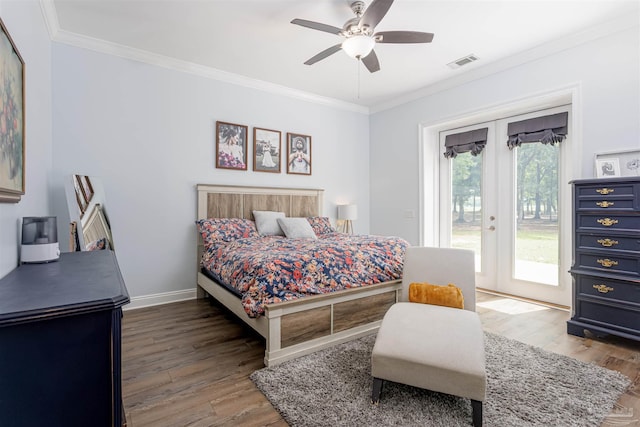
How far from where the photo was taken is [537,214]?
373cm

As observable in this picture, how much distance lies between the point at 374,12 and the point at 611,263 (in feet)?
8.96

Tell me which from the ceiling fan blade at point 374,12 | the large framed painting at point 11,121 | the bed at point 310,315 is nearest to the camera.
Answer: the large framed painting at point 11,121

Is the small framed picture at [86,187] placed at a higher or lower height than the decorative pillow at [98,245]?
higher

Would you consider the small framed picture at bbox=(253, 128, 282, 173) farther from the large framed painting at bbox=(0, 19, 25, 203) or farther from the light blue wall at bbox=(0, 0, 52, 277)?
the large framed painting at bbox=(0, 19, 25, 203)

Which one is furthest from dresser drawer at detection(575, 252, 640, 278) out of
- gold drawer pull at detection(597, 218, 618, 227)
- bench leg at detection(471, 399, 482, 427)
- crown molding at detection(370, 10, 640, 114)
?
crown molding at detection(370, 10, 640, 114)

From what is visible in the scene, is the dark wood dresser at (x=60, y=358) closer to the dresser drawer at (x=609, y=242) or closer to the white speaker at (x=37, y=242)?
the white speaker at (x=37, y=242)

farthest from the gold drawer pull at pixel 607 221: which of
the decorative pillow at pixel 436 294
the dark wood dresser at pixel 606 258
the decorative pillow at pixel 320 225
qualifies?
the decorative pillow at pixel 320 225

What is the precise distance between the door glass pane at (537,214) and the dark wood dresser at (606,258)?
37.9 inches

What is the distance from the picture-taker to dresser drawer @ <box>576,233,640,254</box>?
2.44m

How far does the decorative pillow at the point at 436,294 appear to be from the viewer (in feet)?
7.38

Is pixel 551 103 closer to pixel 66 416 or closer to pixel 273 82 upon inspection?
pixel 273 82

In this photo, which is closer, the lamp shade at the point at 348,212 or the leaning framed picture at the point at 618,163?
the leaning framed picture at the point at 618,163

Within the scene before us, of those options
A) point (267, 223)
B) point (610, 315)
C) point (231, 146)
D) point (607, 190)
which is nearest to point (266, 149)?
point (231, 146)

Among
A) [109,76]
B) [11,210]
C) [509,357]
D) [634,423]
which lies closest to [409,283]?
[509,357]
